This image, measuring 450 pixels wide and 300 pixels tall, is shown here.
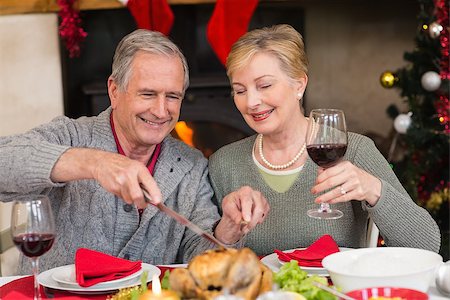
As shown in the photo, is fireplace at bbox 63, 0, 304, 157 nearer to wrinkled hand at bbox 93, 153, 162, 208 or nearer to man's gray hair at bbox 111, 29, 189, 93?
man's gray hair at bbox 111, 29, 189, 93

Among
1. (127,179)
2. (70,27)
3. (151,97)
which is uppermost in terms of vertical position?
(70,27)

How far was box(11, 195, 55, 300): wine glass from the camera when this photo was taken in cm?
149

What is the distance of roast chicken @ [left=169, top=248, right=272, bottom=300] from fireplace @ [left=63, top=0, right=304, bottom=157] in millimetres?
2357

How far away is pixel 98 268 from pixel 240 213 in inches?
15.1

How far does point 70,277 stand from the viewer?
1.73 meters

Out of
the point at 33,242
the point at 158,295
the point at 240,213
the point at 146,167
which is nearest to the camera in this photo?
the point at 158,295

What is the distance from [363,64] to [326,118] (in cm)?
216

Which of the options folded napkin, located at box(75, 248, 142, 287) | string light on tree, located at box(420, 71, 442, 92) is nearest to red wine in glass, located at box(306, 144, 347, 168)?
folded napkin, located at box(75, 248, 142, 287)

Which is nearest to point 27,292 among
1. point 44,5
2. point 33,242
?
point 33,242

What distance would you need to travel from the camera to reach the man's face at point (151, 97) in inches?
87.4

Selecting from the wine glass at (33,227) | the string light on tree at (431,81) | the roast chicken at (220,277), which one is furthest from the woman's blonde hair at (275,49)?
the string light on tree at (431,81)

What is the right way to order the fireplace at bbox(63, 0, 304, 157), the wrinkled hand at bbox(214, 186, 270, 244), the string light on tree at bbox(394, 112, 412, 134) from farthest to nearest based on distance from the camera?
1. the fireplace at bbox(63, 0, 304, 157)
2. the string light on tree at bbox(394, 112, 412, 134)
3. the wrinkled hand at bbox(214, 186, 270, 244)

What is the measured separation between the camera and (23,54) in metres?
3.54

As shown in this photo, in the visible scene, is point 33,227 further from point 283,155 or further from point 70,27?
point 70,27
